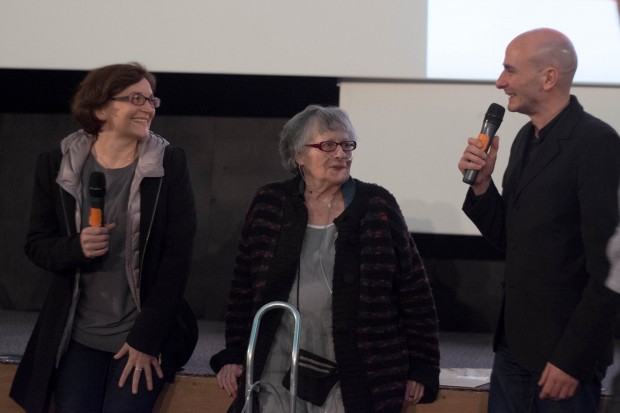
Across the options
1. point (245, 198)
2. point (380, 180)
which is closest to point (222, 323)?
point (245, 198)

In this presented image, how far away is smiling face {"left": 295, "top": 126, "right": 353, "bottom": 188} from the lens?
2770 millimetres

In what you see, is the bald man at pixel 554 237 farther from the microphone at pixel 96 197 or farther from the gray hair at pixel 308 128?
the microphone at pixel 96 197

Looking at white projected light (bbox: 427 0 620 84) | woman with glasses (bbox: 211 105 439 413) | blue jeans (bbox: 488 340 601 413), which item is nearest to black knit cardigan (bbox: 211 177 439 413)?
woman with glasses (bbox: 211 105 439 413)

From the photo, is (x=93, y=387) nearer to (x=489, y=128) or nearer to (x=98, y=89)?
(x=98, y=89)

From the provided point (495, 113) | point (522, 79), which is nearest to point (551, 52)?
point (522, 79)

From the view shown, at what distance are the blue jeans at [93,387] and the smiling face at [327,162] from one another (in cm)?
83

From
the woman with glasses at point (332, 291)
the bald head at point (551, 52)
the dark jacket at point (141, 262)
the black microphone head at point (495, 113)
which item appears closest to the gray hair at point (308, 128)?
the woman with glasses at point (332, 291)

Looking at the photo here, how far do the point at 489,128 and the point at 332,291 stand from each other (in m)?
0.69

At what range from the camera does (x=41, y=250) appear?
2.82 meters

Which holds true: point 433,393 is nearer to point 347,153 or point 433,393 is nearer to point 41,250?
point 347,153

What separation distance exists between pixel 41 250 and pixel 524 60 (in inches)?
62.1

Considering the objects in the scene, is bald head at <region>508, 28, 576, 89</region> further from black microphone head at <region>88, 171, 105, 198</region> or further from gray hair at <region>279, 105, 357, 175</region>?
black microphone head at <region>88, 171, 105, 198</region>

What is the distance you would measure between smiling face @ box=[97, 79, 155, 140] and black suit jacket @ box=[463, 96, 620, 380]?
119 centimetres

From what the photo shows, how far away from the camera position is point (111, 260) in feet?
9.23
